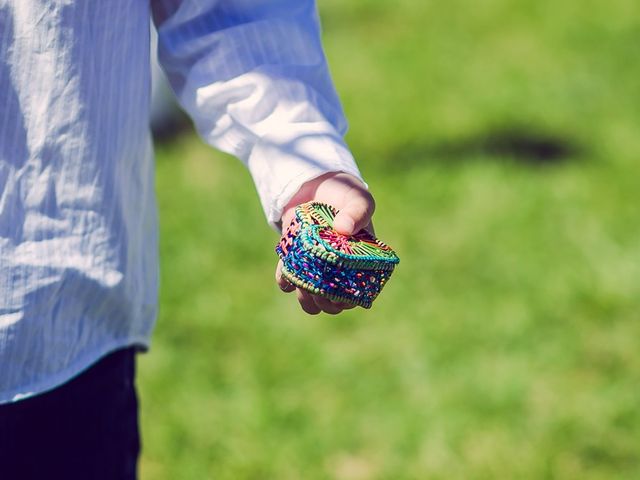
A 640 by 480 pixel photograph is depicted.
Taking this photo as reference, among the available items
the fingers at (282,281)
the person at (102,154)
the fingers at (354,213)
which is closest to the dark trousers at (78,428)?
the person at (102,154)

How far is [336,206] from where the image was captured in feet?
3.88

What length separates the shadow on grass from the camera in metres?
3.91

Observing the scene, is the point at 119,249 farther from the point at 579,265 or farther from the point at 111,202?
the point at 579,265

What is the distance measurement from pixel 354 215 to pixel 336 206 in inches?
1.7

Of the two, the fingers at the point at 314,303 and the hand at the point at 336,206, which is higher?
the hand at the point at 336,206

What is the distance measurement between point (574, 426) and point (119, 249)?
1.69 metres

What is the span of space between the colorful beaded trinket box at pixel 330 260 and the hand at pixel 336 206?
0.05 feet

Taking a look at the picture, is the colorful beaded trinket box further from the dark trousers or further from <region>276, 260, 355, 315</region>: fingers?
the dark trousers

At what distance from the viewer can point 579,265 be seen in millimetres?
3250

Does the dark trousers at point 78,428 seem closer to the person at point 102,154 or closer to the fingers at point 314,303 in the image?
the person at point 102,154

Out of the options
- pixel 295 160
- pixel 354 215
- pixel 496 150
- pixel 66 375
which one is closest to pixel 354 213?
pixel 354 215

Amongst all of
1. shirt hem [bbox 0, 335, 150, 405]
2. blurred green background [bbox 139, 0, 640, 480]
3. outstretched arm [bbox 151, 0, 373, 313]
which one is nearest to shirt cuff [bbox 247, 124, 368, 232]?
outstretched arm [bbox 151, 0, 373, 313]

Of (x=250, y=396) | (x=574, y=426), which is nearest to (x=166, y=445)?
(x=250, y=396)

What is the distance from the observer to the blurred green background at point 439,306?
2559mm
